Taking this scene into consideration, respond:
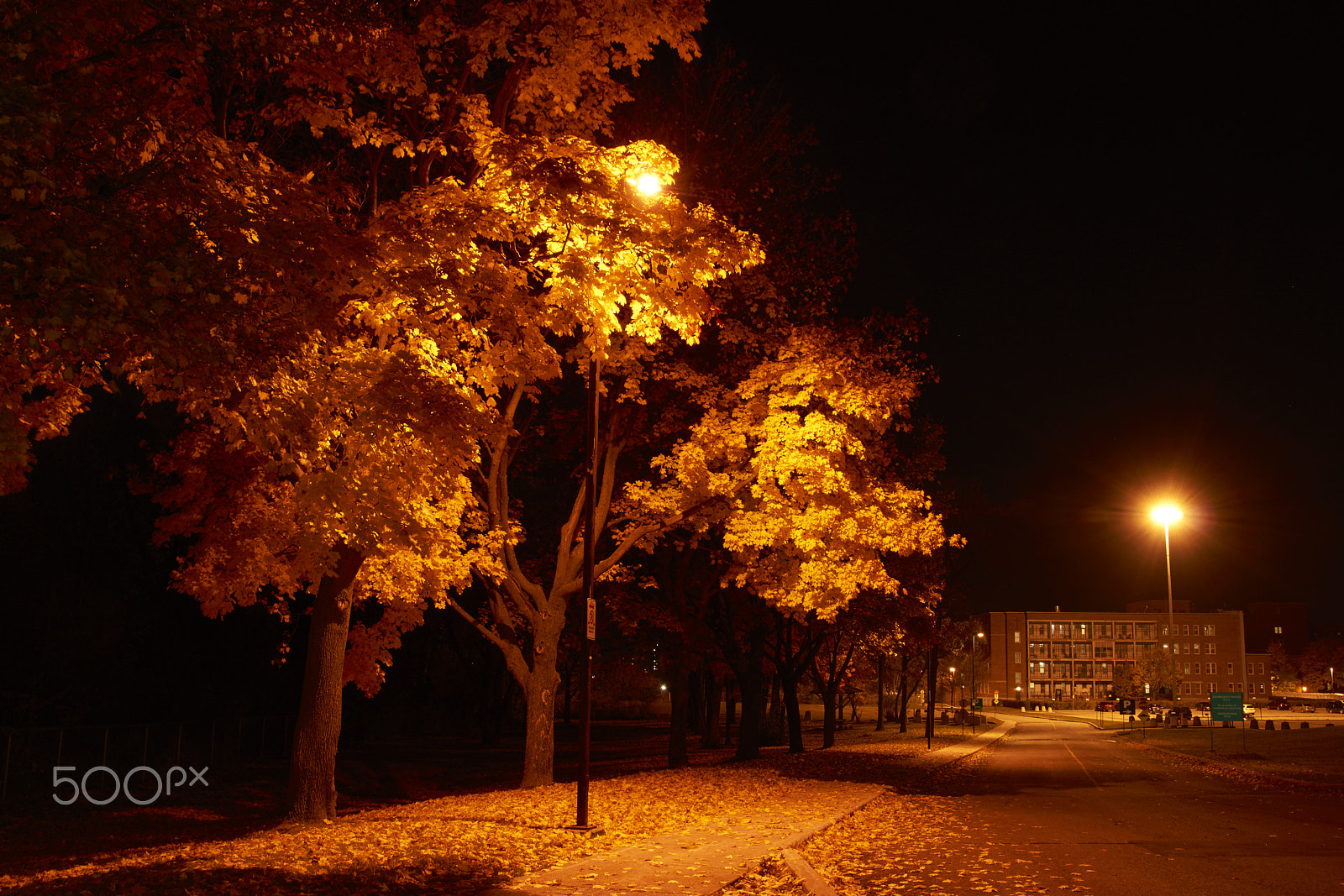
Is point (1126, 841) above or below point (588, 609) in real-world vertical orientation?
below

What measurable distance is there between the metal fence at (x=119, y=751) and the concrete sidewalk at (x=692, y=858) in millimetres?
18165

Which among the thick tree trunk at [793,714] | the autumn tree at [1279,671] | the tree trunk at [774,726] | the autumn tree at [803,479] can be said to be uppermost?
the autumn tree at [803,479]

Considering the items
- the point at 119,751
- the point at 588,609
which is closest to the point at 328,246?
the point at 588,609

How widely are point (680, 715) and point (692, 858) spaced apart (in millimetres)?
19705

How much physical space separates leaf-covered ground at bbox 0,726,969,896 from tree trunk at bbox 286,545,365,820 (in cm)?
56

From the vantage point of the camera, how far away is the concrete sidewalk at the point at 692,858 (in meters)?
9.76

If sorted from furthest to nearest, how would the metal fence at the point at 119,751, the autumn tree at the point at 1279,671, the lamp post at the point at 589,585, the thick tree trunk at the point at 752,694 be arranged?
the autumn tree at the point at 1279,671 → the thick tree trunk at the point at 752,694 → the metal fence at the point at 119,751 → the lamp post at the point at 589,585

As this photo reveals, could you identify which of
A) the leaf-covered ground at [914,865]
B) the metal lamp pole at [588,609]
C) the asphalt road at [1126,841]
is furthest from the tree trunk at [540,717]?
the asphalt road at [1126,841]

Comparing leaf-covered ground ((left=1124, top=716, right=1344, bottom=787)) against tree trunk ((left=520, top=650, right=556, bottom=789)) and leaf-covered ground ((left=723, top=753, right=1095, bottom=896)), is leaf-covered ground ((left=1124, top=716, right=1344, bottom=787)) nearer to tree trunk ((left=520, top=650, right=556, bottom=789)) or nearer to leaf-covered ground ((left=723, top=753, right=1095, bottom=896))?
leaf-covered ground ((left=723, top=753, right=1095, bottom=896))

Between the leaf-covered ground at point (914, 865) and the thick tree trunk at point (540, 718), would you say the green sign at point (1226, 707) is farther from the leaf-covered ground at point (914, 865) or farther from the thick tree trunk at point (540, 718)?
the thick tree trunk at point (540, 718)

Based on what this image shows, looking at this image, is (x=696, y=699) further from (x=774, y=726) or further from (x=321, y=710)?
(x=321, y=710)

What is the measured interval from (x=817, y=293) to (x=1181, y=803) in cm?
1199

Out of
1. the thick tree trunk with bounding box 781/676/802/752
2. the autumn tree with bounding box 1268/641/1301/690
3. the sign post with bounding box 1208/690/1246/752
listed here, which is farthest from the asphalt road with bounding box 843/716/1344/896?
the autumn tree with bounding box 1268/641/1301/690

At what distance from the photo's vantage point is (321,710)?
1484 cm
